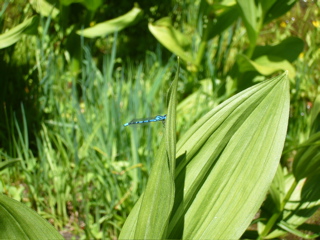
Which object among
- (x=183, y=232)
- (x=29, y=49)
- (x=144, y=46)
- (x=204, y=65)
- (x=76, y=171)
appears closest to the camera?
(x=183, y=232)

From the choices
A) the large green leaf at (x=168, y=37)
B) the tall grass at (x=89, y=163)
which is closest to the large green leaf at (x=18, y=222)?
the tall grass at (x=89, y=163)

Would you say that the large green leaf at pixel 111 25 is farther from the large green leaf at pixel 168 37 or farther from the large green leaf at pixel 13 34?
the large green leaf at pixel 13 34

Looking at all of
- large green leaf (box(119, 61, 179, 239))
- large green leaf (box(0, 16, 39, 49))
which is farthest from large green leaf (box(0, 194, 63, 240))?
large green leaf (box(0, 16, 39, 49))

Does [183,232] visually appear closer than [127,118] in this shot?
Yes

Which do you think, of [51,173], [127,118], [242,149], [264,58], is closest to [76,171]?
[51,173]

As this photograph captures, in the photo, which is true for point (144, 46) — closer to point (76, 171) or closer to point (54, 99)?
point (54, 99)

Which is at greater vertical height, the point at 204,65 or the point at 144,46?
the point at 144,46

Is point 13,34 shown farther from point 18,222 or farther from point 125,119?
point 18,222
